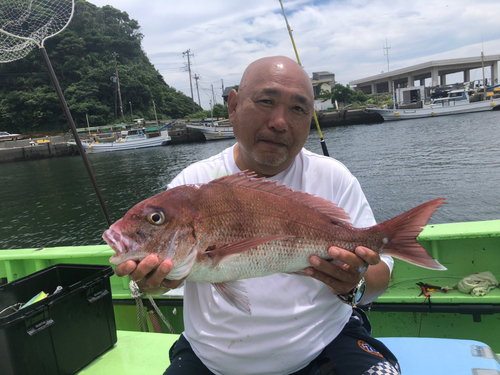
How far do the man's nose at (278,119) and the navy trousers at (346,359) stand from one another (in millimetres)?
1368

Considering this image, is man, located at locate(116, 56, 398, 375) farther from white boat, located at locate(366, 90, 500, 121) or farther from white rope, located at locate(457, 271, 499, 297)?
white boat, located at locate(366, 90, 500, 121)

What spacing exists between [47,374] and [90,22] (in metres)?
88.7

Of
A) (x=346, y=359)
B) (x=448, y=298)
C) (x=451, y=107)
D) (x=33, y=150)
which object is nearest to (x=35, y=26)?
(x=346, y=359)

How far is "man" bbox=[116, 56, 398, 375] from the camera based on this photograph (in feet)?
5.94

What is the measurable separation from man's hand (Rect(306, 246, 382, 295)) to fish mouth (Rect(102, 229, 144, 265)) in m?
0.89

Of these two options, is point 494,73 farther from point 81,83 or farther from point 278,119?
point 278,119

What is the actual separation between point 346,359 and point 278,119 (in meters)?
1.52

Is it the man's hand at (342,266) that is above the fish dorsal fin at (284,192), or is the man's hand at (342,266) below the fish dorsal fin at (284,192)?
below

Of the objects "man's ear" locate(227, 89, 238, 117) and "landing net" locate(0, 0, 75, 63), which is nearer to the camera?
"man's ear" locate(227, 89, 238, 117)

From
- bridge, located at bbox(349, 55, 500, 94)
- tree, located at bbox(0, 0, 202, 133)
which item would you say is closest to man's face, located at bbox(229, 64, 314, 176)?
tree, located at bbox(0, 0, 202, 133)

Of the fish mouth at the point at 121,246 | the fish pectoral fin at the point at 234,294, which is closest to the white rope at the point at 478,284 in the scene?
the fish pectoral fin at the point at 234,294

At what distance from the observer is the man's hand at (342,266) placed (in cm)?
171

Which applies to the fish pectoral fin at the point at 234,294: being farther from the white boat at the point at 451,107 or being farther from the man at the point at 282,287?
the white boat at the point at 451,107

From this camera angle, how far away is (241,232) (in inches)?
64.9
